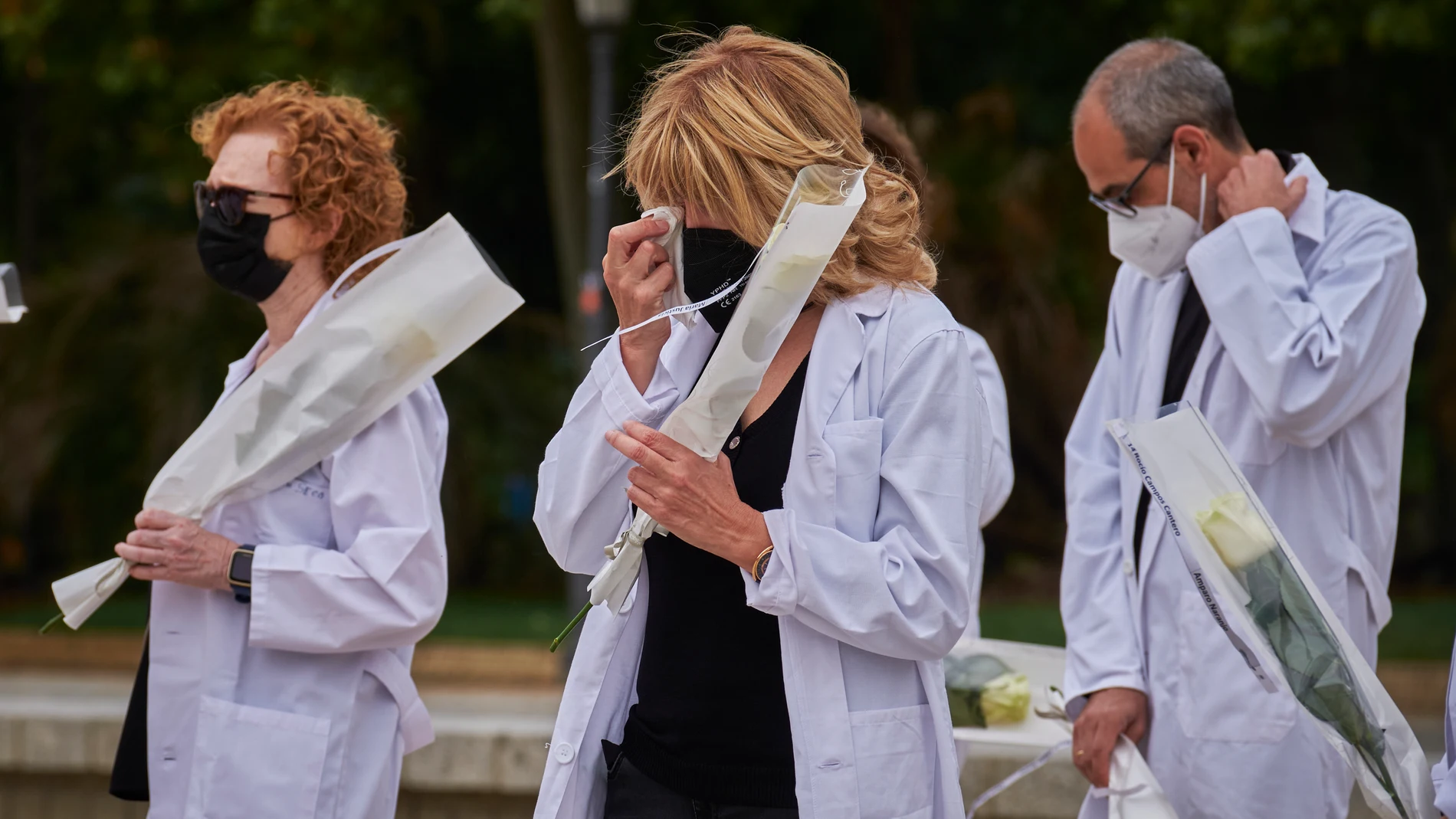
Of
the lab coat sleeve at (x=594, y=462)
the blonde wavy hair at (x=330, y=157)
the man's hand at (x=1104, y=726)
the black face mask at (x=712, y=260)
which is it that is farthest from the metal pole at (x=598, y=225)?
the black face mask at (x=712, y=260)

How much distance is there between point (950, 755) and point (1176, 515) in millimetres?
587

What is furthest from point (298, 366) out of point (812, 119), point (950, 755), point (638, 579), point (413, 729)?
point (950, 755)

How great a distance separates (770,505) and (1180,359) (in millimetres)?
1376

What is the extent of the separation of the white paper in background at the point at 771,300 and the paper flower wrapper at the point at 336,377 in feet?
3.38

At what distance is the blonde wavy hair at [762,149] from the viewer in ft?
8.21

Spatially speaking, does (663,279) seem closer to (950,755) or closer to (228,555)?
(950,755)

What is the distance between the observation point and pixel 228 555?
3.22m

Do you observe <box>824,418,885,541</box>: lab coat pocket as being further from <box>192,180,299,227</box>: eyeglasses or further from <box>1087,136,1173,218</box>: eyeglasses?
<box>192,180,299,227</box>: eyeglasses

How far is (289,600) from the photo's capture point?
3168mm

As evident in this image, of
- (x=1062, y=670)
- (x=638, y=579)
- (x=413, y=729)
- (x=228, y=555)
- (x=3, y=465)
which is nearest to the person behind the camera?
(x=638, y=579)

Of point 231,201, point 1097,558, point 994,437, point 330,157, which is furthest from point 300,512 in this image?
point 1097,558

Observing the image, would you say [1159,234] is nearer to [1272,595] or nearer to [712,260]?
[1272,595]

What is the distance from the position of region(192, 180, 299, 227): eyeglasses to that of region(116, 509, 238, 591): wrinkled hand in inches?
26.9

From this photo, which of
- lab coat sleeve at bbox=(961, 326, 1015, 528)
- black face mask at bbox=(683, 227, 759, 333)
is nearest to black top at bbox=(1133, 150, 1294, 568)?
lab coat sleeve at bbox=(961, 326, 1015, 528)
